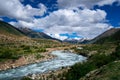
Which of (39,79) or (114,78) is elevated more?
(114,78)

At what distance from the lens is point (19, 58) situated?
85.5 metres

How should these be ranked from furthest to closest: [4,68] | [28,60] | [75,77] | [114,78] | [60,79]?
[28,60]
[4,68]
[60,79]
[75,77]
[114,78]

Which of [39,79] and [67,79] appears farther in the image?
[39,79]

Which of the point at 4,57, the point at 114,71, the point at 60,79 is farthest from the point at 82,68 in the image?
the point at 4,57

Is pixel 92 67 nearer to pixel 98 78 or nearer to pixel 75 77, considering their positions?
pixel 75 77

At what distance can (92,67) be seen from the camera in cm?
3531

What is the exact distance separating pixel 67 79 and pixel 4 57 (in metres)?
56.2

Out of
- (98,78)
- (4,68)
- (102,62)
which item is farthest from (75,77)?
(4,68)

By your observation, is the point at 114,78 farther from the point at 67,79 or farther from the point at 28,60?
the point at 28,60

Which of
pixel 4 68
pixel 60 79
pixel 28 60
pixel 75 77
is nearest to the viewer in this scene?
pixel 75 77

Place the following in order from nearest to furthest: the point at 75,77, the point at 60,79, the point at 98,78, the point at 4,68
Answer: the point at 98,78
the point at 75,77
the point at 60,79
the point at 4,68

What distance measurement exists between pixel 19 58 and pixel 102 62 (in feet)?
165

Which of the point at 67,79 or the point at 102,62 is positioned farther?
the point at 102,62

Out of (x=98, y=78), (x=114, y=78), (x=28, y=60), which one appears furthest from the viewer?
(x=28, y=60)
